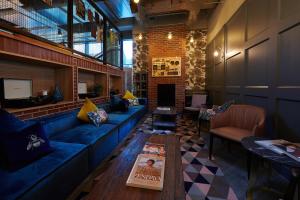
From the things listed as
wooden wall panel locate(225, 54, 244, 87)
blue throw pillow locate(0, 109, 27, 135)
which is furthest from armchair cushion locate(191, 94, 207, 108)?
blue throw pillow locate(0, 109, 27, 135)

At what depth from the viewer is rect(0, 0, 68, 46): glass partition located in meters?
1.89

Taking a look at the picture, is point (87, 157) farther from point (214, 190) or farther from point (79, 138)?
point (214, 190)

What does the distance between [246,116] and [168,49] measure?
409cm

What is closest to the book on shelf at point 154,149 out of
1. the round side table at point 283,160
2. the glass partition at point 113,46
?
the round side table at point 283,160

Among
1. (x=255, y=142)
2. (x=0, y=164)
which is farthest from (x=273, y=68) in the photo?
(x=0, y=164)

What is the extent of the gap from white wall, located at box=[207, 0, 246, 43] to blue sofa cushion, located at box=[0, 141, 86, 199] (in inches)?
145

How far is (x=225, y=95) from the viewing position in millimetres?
3869

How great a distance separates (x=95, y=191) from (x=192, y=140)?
2.54 m

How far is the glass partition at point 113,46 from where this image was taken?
4.74m

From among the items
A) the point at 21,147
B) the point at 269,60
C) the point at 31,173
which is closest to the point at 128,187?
the point at 31,173

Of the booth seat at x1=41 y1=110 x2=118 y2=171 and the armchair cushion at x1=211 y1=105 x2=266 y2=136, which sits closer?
the booth seat at x1=41 y1=110 x2=118 y2=171

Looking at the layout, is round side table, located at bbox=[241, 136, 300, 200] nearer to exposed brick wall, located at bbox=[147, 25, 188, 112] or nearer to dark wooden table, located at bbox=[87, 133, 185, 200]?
dark wooden table, located at bbox=[87, 133, 185, 200]

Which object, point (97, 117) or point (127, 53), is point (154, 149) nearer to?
point (97, 117)

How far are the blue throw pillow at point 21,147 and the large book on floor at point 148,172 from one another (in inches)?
35.3
